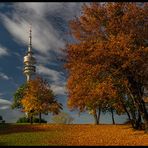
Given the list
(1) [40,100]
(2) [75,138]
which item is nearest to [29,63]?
(1) [40,100]

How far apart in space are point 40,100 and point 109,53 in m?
41.2

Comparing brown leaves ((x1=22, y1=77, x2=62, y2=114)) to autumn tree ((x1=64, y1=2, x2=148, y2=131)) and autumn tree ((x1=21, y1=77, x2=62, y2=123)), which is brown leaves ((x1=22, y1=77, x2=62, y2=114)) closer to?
autumn tree ((x1=21, y1=77, x2=62, y2=123))

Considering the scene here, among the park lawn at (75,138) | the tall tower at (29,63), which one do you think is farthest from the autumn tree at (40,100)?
the tall tower at (29,63)

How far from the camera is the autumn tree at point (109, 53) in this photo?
33.6m

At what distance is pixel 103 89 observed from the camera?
34219 mm

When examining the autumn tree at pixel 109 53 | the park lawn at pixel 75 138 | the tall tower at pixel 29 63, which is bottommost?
the park lawn at pixel 75 138

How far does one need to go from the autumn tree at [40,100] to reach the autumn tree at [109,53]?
115 ft

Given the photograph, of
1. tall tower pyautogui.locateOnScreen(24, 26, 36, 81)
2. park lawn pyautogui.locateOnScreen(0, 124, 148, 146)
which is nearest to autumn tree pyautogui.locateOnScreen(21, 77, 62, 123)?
park lawn pyautogui.locateOnScreen(0, 124, 148, 146)

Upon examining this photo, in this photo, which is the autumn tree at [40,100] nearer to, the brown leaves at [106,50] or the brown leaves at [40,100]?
the brown leaves at [40,100]

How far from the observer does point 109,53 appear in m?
33.3

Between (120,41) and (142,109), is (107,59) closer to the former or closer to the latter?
(120,41)

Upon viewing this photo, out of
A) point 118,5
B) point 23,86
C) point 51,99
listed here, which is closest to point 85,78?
point 118,5

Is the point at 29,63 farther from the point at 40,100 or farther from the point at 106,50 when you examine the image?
the point at 106,50

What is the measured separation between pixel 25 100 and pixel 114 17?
4142 cm
